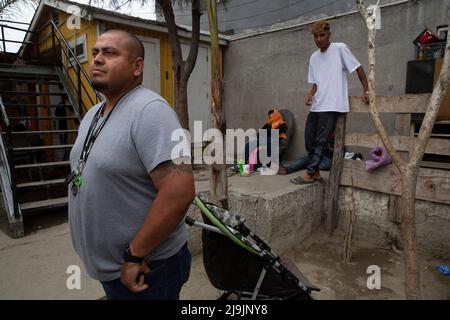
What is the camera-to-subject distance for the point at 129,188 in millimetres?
1378

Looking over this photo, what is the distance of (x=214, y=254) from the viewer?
226cm

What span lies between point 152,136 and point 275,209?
2800 millimetres

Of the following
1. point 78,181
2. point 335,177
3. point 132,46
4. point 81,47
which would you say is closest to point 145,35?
point 81,47

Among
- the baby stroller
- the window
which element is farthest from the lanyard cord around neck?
the window

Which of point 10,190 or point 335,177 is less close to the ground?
point 335,177

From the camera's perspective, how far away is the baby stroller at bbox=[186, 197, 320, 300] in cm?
217

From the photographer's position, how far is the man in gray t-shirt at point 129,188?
1307mm

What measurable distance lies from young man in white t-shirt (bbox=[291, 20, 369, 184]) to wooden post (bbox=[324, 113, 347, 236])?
0.35 feet

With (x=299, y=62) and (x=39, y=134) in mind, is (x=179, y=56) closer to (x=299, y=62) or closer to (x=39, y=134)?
(x=299, y=62)

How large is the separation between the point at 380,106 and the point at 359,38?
2527 mm

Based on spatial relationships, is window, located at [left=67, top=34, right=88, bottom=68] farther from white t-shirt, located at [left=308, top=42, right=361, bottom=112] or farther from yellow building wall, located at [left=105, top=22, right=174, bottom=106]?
white t-shirt, located at [left=308, top=42, right=361, bottom=112]

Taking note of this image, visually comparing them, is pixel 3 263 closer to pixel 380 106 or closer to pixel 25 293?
pixel 25 293
